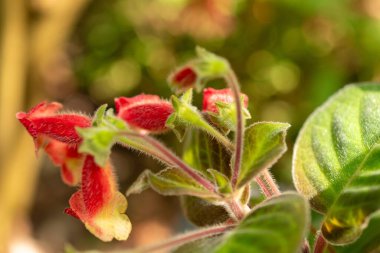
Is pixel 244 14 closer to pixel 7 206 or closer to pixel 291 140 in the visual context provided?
pixel 291 140

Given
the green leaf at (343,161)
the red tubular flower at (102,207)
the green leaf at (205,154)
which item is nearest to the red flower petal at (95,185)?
the red tubular flower at (102,207)

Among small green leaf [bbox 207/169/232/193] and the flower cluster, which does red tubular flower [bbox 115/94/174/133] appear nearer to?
the flower cluster

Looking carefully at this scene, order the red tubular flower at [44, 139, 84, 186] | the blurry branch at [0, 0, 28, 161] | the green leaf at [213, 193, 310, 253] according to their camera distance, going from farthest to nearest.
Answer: the blurry branch at [0, 0, 28, 161] → the red tubular flower at [44, 139, 84, 186] → the green leaf at [213, 193, 310, 253]

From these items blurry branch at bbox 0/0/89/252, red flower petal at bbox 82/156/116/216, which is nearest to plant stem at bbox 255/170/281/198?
red flower petal at bbox 82/156/116/216

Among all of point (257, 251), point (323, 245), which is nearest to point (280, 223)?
point (257, 251)

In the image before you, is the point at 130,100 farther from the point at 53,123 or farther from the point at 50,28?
the point at 50,28

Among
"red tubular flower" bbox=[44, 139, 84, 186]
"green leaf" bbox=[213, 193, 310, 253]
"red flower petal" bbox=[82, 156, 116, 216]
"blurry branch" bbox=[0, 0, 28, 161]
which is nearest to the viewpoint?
"green leaf" bbox=[213, 193, 310, 253]

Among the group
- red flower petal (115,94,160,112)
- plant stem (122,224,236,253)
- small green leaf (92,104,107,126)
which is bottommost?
plant stem (122,224,236,253)
